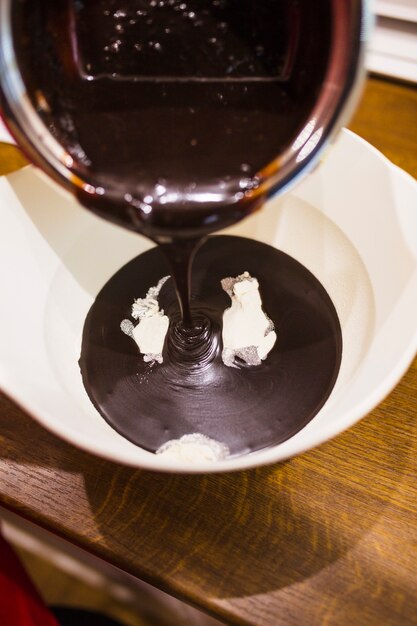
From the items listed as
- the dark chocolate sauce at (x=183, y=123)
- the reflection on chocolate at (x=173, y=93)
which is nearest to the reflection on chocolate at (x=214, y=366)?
the dark chocolate sauce at (x=183, y=123)

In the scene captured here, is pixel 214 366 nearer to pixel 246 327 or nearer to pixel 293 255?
pixel 246 327

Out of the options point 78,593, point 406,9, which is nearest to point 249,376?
point 406,9

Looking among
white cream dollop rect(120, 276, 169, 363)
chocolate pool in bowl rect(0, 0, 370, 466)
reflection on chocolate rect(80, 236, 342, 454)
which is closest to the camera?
chocolate pool in bowl rect(0, 0, 370, 466)

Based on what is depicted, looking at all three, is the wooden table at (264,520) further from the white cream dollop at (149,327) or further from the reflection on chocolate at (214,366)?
the white cream dollop at (149,327)

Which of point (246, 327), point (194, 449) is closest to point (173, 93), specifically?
point (246, 327)

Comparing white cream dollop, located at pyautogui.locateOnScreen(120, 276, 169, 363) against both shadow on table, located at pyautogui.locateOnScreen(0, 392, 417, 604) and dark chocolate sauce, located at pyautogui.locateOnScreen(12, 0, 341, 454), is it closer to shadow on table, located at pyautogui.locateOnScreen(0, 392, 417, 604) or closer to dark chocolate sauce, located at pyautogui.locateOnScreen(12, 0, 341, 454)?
dark chocolate sauce, located at pyautogui.locateOnScreen(12, 0, 341, 454)

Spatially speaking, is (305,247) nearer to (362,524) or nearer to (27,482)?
(362,524)

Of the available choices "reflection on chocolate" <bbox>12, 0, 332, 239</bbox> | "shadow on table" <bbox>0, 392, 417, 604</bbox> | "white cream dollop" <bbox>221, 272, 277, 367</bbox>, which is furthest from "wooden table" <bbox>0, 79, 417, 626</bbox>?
"reflection on chocolate" <bbox>12, 0, 332, 239</bbox>
